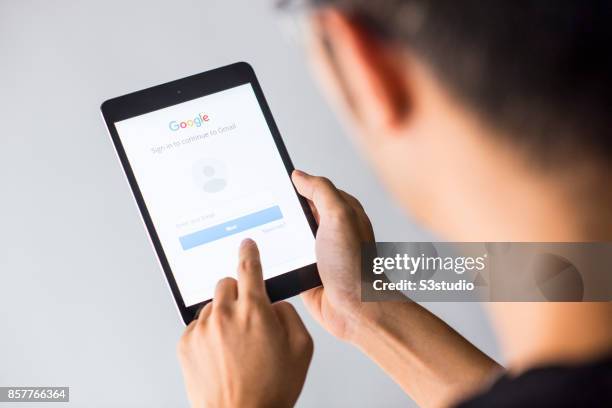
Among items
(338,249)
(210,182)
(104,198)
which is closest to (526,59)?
(338,249)

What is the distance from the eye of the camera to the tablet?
34.9 inches

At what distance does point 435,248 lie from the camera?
117 cm

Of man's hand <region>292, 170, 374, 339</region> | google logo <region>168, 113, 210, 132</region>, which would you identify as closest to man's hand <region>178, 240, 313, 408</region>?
man's hand <region>292, 170, 374, 339</region>

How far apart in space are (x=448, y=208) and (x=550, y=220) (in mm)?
61

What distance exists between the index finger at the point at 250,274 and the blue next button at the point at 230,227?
189 mm

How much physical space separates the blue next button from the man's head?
514 millimetres

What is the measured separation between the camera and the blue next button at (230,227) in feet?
2.92

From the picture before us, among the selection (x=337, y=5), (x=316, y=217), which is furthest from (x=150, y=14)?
(x=337, y=5)

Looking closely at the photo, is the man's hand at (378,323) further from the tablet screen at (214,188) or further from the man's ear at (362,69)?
the man's ear at (362,69)

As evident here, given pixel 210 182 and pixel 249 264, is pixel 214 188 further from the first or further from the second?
pixel 249 264

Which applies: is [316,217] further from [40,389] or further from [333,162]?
[40,389]

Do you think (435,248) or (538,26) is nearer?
(538,26)

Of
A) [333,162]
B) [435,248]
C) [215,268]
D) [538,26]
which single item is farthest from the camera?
[333,162]

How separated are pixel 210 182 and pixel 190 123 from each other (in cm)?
9
